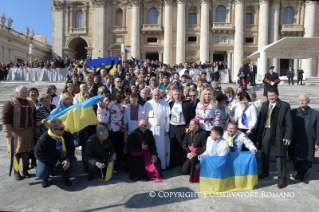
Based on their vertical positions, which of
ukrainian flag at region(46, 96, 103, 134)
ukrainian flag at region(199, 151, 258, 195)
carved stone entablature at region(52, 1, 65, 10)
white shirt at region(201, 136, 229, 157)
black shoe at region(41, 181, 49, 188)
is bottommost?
black shoe at region(41, 181, 49, 188)

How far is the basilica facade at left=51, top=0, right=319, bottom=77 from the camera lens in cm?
3294

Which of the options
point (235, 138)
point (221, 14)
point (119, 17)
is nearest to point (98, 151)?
point (235, 138)

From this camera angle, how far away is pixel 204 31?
32.9 metres

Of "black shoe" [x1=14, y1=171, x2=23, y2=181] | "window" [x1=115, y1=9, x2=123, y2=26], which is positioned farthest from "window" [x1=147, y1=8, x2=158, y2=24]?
"black shoe" [x1=14, y1=171, x2=23, y2=181]

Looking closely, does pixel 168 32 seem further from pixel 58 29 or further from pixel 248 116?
pixel 248 116

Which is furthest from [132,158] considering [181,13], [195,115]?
[181,13]

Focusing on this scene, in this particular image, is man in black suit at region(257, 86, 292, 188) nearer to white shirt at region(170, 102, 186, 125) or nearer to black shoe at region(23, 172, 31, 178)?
white shirt at region(170, 102, 186, 125)

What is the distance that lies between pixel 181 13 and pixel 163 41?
4696 mm

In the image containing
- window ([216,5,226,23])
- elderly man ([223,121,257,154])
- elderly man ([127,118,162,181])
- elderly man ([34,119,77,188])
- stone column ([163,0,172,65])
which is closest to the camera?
elderly man ([34,119,77,188])

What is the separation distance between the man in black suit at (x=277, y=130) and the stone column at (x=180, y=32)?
29.0 metres

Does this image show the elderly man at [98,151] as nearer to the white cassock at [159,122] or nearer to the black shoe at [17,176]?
the white cassock at [159,122]

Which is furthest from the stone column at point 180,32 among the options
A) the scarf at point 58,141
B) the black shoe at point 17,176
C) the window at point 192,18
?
the black shoe at point 17,176

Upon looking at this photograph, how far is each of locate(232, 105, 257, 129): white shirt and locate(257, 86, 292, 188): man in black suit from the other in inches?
10.1

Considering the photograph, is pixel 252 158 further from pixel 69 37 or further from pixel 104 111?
pixel 69 37
